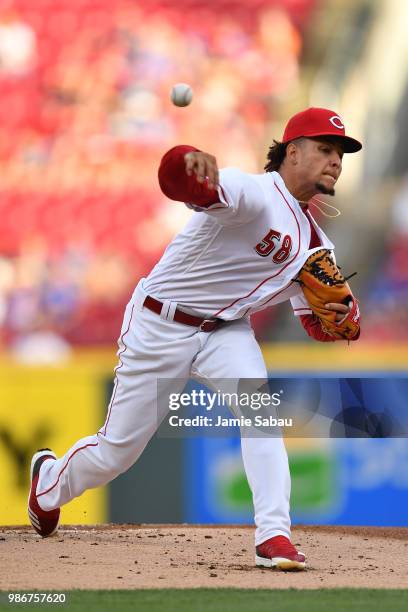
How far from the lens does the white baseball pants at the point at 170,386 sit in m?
3.03

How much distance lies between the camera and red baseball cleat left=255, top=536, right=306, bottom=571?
298 centimetres

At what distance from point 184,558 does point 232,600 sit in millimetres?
878

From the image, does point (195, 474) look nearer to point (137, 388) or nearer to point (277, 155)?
point (137, 388)

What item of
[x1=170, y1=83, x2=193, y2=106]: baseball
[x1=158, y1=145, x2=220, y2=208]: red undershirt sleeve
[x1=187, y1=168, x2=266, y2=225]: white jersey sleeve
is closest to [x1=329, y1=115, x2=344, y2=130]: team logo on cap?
[x1=187, y1=168, x2=266, y2=225]: white jersey sleeve

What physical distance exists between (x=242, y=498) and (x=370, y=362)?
1282mm

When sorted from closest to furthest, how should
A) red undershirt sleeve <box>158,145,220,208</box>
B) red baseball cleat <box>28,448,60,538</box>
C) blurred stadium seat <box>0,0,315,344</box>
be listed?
red undershirt sleeve <box>158,145,220,208</box> → red baseball cleat <box>28,448,60,538</box> → blurred stadium seat <box>0,0,315,344</box>

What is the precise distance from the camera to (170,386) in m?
3.21

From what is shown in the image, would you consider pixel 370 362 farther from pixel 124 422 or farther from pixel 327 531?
pixel 124 422

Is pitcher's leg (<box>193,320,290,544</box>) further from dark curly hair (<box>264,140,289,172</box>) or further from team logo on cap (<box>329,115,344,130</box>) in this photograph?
team logo on cap (<box>329,115,344,130</box>)

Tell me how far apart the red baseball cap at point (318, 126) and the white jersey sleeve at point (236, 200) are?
0.96 feet

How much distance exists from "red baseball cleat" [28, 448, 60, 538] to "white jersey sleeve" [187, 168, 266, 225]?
1.21m

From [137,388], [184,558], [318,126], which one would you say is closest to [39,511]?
[184,558]

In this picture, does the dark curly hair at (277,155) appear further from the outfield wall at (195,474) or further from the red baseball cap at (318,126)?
the outfield wall at (195,474)

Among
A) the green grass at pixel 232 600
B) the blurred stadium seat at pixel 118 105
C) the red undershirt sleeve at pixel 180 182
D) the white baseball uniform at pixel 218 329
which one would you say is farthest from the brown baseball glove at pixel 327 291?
the blurred stadium seat at pixel 118 105
